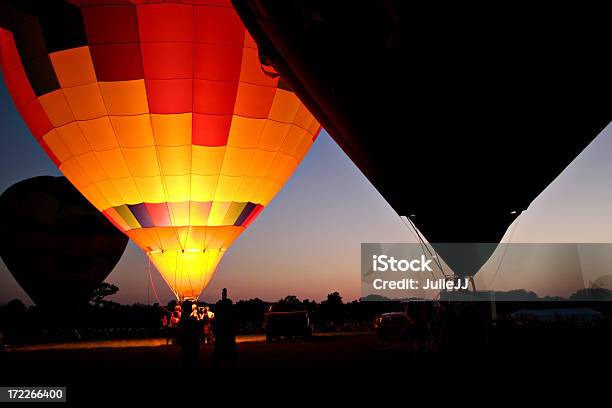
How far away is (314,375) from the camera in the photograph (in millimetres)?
8039

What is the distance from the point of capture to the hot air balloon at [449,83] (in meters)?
6.60

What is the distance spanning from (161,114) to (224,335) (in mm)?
6966

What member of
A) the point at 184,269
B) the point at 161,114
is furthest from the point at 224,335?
the point at 161,114

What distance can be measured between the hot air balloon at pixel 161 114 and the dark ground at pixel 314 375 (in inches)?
164

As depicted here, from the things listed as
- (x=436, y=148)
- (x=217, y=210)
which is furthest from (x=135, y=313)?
(x=436, y=148)

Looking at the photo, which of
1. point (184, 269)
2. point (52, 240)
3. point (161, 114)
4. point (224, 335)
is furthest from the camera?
point (52, 240)

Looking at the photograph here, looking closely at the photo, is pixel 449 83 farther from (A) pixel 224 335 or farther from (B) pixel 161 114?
(B) pixel 161 114

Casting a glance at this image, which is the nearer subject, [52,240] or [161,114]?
[161,114]

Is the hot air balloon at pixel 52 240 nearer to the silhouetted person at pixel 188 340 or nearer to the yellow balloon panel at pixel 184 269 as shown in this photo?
the yellow balloon panel at pixel 184 269

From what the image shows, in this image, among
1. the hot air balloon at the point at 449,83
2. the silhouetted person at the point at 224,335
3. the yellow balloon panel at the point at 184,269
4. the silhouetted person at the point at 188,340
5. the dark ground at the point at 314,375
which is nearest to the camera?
the dark ground at the point at 314,375

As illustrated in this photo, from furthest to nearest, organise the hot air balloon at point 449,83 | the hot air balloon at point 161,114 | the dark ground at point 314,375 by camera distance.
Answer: the hot air balloon at point 161,114, the hot air balloon at point 449,83, the dark ground at point 314,375

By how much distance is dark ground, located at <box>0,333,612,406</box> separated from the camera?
649 centimetres

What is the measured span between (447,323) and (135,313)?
2738 cm

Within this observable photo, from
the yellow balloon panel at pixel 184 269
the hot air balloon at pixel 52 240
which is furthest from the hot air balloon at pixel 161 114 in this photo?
the hot air balloon at pixel 52 240
